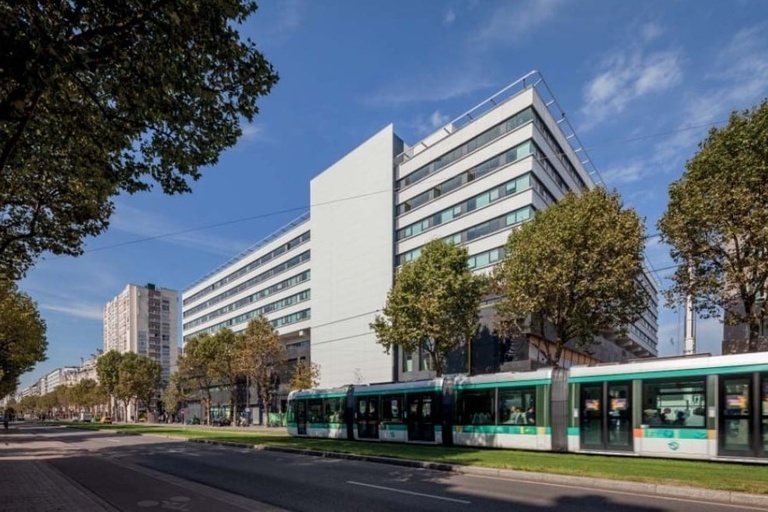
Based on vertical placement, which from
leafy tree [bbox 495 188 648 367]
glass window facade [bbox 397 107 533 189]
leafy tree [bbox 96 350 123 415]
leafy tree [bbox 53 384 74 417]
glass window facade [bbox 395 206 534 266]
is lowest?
leafy tree [bbox 53 384 74 417]

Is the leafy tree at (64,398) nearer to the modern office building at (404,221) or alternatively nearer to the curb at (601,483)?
the modern office building at (404,221)

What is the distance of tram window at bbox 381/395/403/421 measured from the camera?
953 inches

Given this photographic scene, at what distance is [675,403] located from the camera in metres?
15.7

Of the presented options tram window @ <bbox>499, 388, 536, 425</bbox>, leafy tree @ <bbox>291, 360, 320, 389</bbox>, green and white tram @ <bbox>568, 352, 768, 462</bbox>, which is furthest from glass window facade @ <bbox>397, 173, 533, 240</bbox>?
green and white tram @ <bbox>568, 352, 768, 462</bbox>

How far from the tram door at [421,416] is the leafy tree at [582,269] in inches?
228

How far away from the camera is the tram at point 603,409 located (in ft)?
47.5

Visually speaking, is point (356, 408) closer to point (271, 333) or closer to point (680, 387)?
point (680, 387)

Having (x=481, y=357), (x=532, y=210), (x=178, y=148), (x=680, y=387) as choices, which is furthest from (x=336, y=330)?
(x=178, y=148)

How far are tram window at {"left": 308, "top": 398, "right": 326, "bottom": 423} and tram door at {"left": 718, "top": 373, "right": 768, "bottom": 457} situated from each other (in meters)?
20.1

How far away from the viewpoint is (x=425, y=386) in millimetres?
23281

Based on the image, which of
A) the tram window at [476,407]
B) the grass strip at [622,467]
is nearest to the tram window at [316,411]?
the tram window at [476,407]

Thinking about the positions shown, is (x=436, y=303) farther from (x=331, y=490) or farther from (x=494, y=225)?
(x=331, y=490)

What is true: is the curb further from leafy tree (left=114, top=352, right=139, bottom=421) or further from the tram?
leafy tree (left=114, top=352, right=139, bottom=421)

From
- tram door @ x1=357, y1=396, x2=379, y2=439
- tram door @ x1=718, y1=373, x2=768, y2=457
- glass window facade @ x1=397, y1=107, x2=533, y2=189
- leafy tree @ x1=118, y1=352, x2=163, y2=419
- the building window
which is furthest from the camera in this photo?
leafy tree @ x1=118, y1=352, x2=163, y2=419
